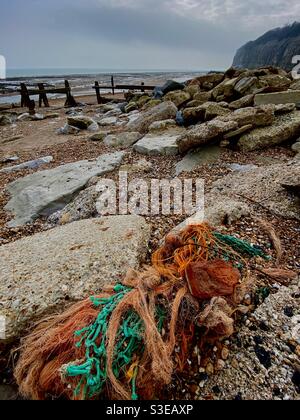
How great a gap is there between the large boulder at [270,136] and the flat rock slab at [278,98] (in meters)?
1.43

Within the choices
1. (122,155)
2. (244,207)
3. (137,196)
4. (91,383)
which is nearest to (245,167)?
(244,207)

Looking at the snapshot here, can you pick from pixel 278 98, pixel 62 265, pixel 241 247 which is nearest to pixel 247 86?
pixel 278 98

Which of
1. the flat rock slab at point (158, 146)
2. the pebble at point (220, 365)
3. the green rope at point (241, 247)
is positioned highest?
the flat rock slab at point (158, 146)

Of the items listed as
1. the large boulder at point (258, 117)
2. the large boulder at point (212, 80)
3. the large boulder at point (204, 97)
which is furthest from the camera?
the large boulder at point (212, 80)

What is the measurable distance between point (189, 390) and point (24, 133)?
11.5 meters

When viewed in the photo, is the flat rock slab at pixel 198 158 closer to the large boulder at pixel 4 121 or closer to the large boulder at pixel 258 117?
the large boulder at pixel 258 117

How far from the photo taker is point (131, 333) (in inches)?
61.9

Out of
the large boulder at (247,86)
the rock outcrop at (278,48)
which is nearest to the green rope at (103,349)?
the large boulder at (247,86)

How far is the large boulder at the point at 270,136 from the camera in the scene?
493 centimetres

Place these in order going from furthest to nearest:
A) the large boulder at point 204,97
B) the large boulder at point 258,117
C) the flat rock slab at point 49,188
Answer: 1. the large boulder at point 204,97
2. the large boulder at point 258,117
3. the flat rock slab at point 49,188

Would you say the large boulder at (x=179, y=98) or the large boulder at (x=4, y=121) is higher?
the large boulder at (x=179, y=98)

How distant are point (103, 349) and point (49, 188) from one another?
3592 mm

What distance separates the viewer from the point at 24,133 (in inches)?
421

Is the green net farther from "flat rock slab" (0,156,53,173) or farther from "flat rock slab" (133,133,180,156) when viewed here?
"flat rock slab" (0,156,53,173)
